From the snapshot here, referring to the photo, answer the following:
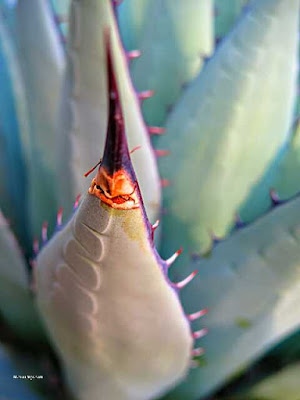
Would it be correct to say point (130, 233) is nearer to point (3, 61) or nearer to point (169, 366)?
point (169, 366)

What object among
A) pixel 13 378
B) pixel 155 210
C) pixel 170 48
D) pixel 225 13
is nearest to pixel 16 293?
pixel 13 378

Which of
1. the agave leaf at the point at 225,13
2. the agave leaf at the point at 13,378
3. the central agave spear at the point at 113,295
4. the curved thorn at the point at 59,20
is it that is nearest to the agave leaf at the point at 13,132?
the curved thorn at the point at 59,20

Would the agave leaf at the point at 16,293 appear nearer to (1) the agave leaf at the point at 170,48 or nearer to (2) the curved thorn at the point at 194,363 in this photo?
(2) the curved thorn at the point at 194,363

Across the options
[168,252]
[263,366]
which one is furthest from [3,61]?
[263,366]

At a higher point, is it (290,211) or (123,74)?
(123,74)

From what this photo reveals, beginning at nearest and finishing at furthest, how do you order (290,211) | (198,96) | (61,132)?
(290,211), (61,132), (198,96)

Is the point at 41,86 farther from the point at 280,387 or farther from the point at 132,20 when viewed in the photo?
the point at 280,387

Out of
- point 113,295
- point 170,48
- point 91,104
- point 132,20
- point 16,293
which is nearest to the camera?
point 113,295
